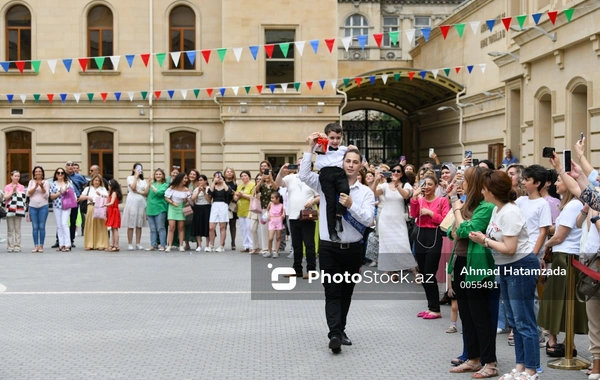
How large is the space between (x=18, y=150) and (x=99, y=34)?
5.74 metres

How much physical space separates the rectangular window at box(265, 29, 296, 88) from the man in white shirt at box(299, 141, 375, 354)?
79.6ft

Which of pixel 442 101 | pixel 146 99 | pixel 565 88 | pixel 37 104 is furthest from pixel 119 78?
pixel 565 88

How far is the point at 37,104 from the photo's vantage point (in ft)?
111

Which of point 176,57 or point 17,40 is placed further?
point 17,40

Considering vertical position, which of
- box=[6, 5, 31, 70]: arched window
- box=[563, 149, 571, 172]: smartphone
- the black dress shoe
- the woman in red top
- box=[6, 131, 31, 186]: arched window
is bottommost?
the black dress shoe

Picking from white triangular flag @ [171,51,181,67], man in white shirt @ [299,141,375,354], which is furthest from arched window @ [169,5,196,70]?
man in white shirt @ [299,141,375,354]

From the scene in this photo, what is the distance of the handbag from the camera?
19.4m

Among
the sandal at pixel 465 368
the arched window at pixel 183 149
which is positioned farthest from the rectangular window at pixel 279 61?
the sandal at pixel 465 368

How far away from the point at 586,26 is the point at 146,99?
67.1ft

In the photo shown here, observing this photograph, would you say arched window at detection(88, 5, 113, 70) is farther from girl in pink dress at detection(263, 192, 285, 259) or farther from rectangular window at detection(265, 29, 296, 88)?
girl in pink dress at detection(263, 192, 285, 259)

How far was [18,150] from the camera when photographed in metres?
34.5

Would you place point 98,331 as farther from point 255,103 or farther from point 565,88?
point 255,103

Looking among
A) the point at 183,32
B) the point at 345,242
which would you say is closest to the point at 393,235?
the point at 345,242

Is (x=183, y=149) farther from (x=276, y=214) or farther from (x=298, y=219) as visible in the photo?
(x=298, y=219)
